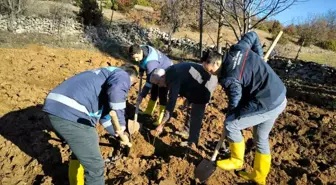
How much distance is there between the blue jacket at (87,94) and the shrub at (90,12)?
399 inches

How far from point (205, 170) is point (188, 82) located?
1.11 meters

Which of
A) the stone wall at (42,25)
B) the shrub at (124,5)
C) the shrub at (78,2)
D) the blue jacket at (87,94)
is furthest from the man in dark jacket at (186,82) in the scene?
the shrub at (124,5)

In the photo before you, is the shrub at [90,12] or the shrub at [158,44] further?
the shrub at [158,44]

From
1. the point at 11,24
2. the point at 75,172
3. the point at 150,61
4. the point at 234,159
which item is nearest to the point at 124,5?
the point at 11,24

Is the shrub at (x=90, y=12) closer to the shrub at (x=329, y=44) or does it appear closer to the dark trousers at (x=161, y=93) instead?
the dark trousers at (x=161, y=93)

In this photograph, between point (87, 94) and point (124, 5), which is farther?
point (124, 5)

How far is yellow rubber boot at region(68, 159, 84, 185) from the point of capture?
3.26 m

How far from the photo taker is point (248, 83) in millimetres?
3021

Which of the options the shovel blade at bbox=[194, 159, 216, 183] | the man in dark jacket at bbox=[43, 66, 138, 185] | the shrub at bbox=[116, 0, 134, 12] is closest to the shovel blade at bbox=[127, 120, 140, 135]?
the shovel blade at bbox=[194, 159, 216, 183]

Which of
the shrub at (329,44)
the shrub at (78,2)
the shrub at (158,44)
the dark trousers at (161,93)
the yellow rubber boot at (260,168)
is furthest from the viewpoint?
the shrub at (329,44)

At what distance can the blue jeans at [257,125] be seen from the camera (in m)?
3.11

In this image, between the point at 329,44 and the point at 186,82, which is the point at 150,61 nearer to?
the point at 186,82

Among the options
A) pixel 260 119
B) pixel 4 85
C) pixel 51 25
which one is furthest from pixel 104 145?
pixel 51 25

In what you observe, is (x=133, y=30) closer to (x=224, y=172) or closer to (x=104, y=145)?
(x=104, y=145)
